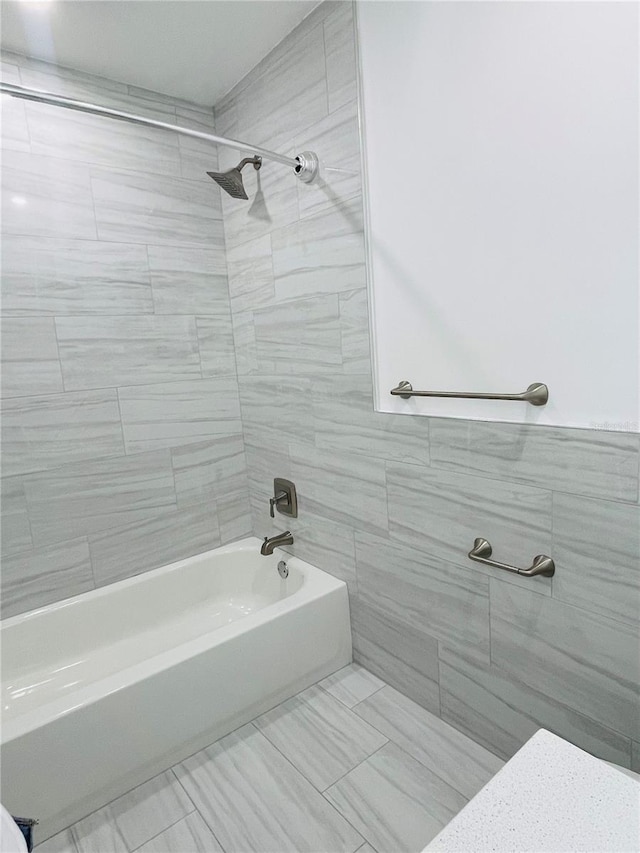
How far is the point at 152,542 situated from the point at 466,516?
4.81ft

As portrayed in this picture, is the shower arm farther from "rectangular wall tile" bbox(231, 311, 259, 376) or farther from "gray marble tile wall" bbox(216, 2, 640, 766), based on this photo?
"rectangular wall tile" bbox(231, 311, 259, 376)

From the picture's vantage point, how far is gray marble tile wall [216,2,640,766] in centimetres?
127

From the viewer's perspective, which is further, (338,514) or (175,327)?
(175,327)

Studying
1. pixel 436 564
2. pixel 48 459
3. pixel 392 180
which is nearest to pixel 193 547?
pixel 48 459

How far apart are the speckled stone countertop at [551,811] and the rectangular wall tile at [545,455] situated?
25.6 inches

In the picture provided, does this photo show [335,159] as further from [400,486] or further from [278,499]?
[278,499]

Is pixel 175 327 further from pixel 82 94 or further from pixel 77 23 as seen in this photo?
pixel 77 23

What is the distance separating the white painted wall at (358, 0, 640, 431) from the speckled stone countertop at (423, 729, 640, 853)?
0.74 metres

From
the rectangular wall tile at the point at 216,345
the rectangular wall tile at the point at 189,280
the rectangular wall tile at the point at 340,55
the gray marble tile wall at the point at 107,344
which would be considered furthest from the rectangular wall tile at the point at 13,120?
the rectangular wall tile at the point at 340,55

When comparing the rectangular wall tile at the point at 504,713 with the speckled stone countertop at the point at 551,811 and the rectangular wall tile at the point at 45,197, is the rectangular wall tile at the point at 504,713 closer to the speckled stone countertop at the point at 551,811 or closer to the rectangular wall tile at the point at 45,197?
the speckled stone countertop at the point at 551,811

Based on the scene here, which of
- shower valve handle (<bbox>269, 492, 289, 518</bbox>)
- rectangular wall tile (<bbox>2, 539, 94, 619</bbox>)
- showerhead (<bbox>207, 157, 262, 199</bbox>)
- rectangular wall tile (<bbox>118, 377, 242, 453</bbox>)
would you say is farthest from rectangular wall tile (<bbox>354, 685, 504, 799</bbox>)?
showerhead (<bbox>207, 157, 262, 199</bbox>)

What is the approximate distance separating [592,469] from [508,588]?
0.46 metres

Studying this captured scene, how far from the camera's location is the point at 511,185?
1.30 meters

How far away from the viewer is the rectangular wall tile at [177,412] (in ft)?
7.27
